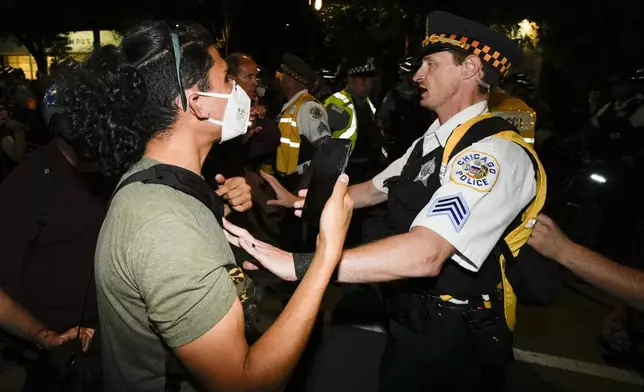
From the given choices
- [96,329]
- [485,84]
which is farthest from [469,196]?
[96,329]

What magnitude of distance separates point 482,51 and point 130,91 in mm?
1703

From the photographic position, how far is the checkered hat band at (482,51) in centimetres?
246

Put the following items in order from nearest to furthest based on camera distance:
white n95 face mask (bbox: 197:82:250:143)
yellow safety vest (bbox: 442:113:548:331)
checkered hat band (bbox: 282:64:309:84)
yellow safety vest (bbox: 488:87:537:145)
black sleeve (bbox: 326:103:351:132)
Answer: white n95 face mask (bbox: 197:82:250:143), yellow safety vest (bbox: 442:113:548:331), yellow safety vest (bbox: 488:87:537:145), checkered hat band (bbox: 282:64:309:84), black sleeve (bbox: 326:103:351:132)

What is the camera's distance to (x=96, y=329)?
2.19 m

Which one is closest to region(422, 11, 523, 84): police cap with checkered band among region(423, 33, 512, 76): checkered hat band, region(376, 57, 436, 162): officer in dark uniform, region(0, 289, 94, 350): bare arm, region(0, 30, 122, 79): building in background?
region(423, 33, 512, 76): checkered hat band

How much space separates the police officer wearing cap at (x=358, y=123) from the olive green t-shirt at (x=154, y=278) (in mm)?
4705

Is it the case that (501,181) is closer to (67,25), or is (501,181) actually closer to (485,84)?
(485,84)

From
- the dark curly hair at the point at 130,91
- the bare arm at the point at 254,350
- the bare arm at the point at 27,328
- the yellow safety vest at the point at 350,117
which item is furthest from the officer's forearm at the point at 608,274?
the yellow safety vest at the point at 350,117

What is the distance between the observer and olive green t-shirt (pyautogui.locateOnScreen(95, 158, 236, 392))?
1.30 meters

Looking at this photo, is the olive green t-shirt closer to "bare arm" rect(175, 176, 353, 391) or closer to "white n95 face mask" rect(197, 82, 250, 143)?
"bare arm" rect(175, 176, 353, 391)

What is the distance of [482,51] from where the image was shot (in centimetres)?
246

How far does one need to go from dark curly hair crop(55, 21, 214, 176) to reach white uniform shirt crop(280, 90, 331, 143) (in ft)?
12.6

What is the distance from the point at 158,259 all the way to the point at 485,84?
1902 millimetres

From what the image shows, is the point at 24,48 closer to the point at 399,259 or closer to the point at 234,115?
the point at 234,115
